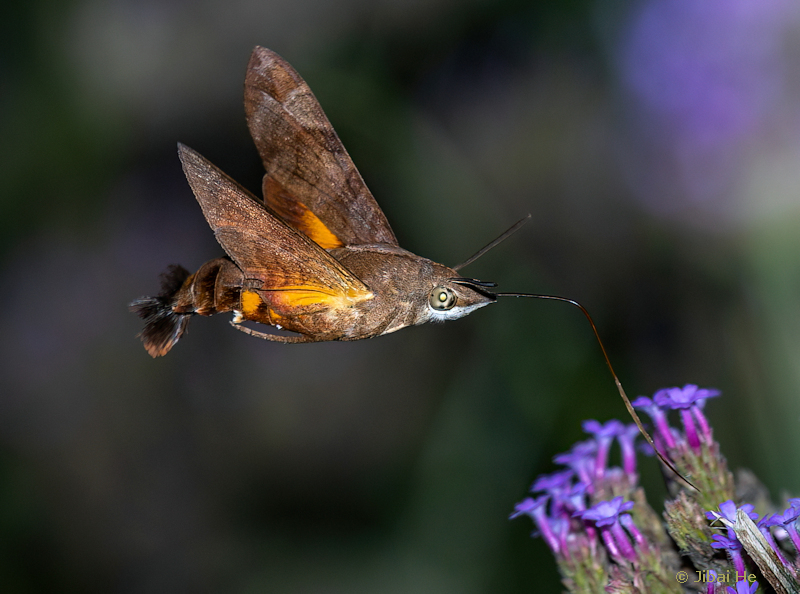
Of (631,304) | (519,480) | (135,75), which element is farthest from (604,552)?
(135,75)

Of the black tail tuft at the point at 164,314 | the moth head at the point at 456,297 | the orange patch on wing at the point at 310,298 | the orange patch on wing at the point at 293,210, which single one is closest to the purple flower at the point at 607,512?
the moth head at the point at 456,297

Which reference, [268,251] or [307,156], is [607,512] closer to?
[268,251]

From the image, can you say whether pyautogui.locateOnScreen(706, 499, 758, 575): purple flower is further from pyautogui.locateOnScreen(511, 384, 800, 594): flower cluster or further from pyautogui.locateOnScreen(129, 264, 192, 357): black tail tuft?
pyautogui.locateOnScreen(129, 264, 192, 357): black tail tuft

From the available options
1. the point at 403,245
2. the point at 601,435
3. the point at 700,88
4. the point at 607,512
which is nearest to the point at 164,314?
the point at 607,512

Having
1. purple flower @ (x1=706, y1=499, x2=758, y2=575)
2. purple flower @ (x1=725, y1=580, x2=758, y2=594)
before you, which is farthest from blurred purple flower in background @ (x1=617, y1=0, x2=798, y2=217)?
purple flower @ (x1=725, y1=580, x2=758, y2=594)

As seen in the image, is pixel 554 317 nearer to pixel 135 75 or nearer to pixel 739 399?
pixel 739 399

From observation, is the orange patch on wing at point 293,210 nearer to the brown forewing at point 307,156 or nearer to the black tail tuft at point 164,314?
the brown forewing at point 307,156
